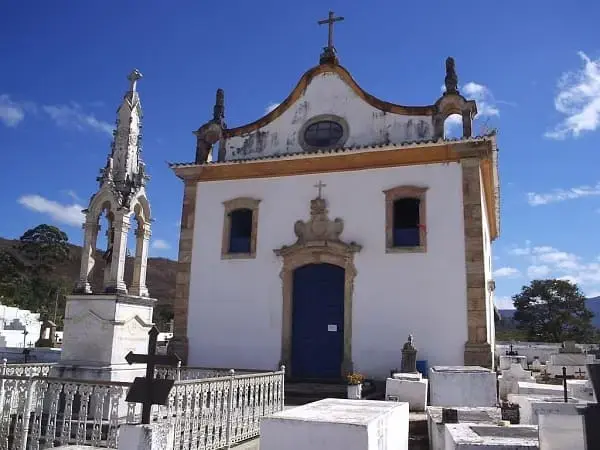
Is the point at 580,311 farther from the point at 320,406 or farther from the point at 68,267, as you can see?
the point at 68,267

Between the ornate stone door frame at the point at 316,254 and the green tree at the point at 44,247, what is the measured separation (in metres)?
49.5

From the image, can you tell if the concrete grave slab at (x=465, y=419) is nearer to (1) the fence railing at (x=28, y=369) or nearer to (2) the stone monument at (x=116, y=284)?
(2) the stone monument at (x=116, y=284)

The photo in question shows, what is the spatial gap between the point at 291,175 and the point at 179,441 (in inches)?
369

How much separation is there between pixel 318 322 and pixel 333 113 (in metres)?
5.70

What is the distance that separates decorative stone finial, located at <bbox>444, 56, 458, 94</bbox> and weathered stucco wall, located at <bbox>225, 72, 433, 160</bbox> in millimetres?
932

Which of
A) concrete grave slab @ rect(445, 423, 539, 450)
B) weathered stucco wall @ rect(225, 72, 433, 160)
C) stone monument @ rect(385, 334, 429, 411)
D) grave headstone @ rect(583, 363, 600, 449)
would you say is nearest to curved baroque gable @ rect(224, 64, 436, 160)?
weathered stucco wall @ rect(225, 72, 433, 160)

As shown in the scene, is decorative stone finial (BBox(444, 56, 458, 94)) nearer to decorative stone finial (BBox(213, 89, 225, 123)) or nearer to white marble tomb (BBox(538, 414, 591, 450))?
decorative stone finial (BBox(213, 89, 225, 123))

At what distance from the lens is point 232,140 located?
1556cm

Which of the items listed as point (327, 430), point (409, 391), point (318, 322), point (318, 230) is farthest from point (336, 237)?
point (327, 430)

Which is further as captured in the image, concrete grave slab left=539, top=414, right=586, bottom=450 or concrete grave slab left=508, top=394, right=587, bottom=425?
concrete grave slab left=508, top=394, right=587, bottom=425

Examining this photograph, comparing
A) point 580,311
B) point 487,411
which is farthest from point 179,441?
point 580,311

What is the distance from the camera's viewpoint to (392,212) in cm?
1309

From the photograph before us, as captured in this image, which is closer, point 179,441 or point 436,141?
point 179,441

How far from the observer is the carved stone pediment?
13398 mm
